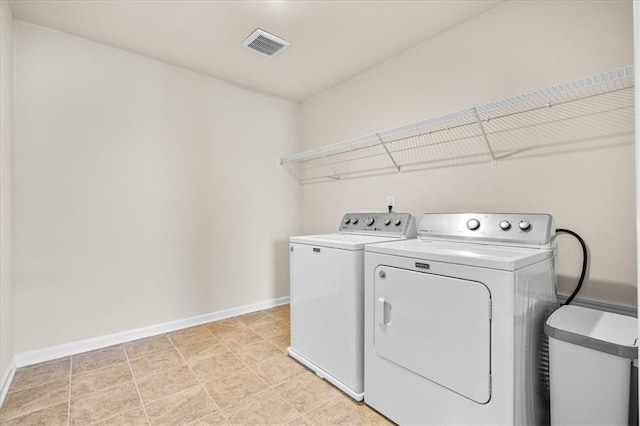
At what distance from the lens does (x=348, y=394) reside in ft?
5.82

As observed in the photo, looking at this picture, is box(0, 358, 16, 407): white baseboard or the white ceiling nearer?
box(0, 358, 16, 407): white baseboard

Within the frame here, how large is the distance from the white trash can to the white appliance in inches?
35.1

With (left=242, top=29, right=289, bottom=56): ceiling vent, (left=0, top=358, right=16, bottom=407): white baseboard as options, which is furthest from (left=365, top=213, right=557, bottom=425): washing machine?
(left=0, top=358, right=16, bottom=407): white baseboard

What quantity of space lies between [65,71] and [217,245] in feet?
5.87

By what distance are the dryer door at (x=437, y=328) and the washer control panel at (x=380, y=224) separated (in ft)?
2.13

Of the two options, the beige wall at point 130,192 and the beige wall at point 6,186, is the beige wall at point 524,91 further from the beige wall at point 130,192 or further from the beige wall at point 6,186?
the beige wall at point 6,186

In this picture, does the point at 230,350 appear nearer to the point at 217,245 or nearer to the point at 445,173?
the point at 217,245

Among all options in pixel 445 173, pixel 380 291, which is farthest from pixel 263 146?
pixel 380 291

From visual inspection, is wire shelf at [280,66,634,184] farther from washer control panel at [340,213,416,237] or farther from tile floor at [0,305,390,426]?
tile floor at [0,305,390,426]

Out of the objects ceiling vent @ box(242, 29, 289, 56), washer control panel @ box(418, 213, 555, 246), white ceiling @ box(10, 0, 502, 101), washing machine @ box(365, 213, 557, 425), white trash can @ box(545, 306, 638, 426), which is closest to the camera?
white trash can @ box(545, 306, 638, 426)

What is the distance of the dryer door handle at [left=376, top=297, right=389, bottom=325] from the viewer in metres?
1.59

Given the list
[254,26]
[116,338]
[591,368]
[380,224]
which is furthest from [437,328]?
[116,338]

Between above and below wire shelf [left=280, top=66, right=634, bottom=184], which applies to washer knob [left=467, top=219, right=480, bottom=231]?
below

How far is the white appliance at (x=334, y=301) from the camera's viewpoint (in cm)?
176
